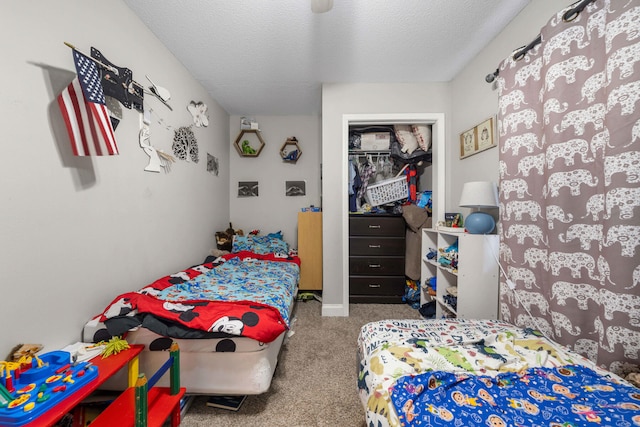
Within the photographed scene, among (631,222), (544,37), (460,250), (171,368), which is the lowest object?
(171,368)

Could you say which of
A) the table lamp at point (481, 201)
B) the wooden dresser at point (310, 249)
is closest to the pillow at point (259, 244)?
the wooden dresser at point (310, 249)

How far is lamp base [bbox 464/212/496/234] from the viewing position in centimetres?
183

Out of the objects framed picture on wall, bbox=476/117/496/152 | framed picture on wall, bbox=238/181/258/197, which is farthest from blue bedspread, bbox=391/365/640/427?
framed picture on wall, bbox=238/181/258/197

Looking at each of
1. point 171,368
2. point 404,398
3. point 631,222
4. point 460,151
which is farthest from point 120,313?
point 460,151

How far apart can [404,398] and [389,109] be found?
8.50 feet

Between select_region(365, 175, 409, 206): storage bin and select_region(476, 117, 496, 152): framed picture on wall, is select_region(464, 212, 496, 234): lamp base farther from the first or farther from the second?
select_region(365, 175, 409, 206): storage bin

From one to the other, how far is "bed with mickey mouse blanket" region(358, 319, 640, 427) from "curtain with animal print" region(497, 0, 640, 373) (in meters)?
0.20

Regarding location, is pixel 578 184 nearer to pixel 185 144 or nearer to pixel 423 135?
pixel 423 135

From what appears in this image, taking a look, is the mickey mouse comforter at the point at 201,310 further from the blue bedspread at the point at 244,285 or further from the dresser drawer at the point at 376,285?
the dresser drawer at the point at 376,285

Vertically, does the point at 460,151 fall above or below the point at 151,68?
below

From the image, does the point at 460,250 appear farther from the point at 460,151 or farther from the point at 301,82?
the point at 301,82

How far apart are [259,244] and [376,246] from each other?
1.52 meters

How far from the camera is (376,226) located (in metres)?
3.10

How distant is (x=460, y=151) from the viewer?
2.43 meters
